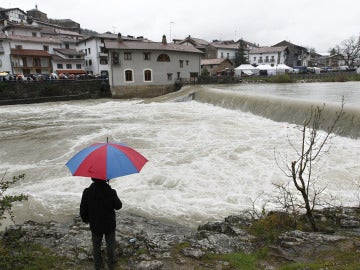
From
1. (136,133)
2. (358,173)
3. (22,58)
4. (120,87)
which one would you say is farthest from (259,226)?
(22,58)

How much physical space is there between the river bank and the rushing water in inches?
62.7

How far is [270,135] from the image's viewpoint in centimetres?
1366

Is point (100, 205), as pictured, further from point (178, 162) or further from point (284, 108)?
point (284, 108)

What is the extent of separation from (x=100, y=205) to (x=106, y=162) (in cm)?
58

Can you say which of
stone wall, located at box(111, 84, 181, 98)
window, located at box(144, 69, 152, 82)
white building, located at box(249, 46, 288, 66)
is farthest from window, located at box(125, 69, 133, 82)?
white building, located at box(249, 46, 288, 66)

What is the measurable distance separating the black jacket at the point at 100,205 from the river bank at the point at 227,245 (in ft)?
2.36

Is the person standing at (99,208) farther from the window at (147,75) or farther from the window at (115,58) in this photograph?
the window at (147,75)

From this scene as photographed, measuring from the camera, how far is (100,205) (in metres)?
3.54

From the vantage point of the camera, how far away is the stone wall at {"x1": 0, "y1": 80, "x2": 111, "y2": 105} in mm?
30344

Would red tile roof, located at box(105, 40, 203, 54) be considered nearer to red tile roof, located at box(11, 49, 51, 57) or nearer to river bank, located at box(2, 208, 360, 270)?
red tile roof, located at box(11, 49, 51, 57)

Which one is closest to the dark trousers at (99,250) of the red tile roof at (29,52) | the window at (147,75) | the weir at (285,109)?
the weir at (285,109)

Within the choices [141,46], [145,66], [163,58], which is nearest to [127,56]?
[141,46]

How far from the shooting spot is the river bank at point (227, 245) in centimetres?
380

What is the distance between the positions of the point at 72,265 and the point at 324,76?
46.5 m
